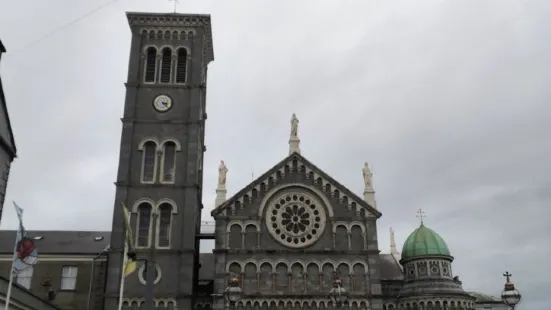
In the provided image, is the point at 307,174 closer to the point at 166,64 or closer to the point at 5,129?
the point at 166,64

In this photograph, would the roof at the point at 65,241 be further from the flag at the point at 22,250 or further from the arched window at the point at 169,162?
the flag at the point at 22,250

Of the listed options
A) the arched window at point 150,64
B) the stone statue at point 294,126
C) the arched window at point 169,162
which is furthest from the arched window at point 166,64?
the stone statue at point 294,126

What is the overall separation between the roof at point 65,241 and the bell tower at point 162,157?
934 cm

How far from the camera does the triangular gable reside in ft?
164

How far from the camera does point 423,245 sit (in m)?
53.6

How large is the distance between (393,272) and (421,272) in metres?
4.76

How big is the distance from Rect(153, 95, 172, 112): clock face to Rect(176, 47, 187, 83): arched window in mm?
2024

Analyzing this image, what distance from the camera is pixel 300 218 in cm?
5009

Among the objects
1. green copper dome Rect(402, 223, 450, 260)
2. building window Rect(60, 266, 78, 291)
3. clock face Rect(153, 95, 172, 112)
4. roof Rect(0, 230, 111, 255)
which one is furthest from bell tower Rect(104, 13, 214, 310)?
green copper dome Rect(402, 223, 450, 260)

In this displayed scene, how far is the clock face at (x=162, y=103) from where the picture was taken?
53281 millimetres

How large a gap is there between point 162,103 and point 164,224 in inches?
416

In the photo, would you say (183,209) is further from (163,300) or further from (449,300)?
(449,300)

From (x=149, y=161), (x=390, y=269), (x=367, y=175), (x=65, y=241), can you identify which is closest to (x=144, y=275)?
(x=149, y=161)

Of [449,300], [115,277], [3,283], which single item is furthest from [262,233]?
[3,283]
